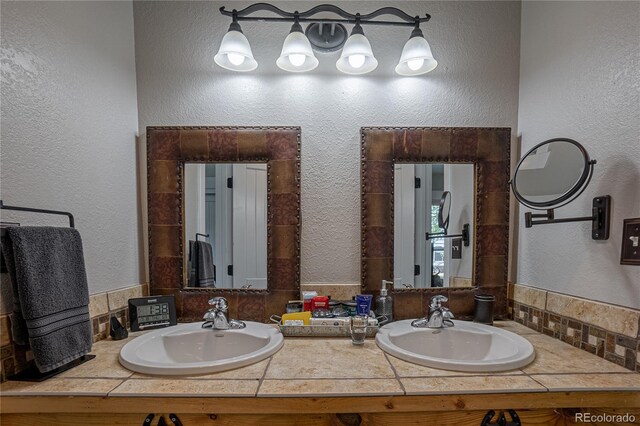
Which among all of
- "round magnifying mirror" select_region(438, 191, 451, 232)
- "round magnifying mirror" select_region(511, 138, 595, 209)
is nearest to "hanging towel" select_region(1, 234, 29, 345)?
"round magnifying mirror" select_region(438, 191, 451, 232)

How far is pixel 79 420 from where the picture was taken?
81 centimetres

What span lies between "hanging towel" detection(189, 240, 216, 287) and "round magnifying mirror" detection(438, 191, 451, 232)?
103 cm

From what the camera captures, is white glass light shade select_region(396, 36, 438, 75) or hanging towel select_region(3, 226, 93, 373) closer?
hanging towel select_region(3, 226, 93, 373)

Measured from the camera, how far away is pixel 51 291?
873mm

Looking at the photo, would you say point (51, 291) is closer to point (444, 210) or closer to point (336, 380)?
point (336, 380)

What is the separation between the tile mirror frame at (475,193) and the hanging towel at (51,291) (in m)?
1.04

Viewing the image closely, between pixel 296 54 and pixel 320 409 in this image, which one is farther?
pixel 296 54

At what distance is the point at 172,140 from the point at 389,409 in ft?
4.28

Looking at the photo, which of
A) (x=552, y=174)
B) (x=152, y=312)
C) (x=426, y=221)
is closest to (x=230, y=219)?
(x=152, y=312)

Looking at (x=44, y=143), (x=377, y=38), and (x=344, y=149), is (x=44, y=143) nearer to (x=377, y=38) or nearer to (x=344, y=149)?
(x=344, y=149)

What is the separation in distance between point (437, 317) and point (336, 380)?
57 centimetres

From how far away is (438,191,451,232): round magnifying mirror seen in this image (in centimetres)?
134

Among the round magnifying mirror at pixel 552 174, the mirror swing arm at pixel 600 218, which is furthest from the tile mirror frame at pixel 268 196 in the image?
the mirror swing arm at pixel 600 218

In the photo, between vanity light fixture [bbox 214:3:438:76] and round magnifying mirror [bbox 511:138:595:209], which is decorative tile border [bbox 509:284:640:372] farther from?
vanity light fixture [bbox 214:3:438:76]
